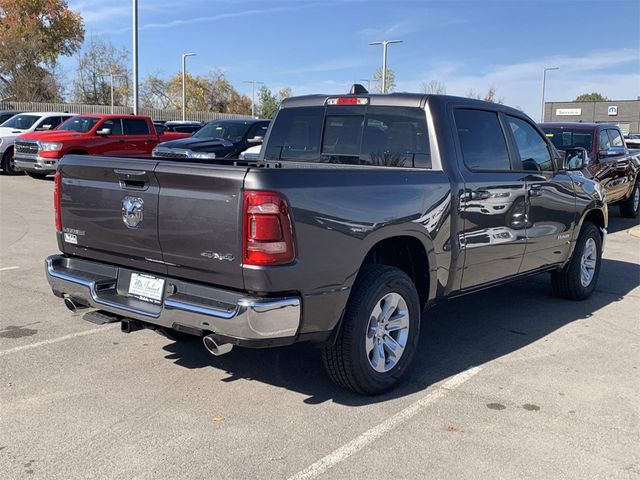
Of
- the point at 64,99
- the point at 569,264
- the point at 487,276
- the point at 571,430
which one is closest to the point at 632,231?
the point at 569,264

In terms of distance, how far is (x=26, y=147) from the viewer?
17078mm

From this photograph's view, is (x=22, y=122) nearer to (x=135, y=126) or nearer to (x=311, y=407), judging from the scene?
(x=135, y=126)

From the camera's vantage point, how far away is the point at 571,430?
381cm

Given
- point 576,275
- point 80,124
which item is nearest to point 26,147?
point 80,124

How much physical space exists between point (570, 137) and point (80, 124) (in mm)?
12140

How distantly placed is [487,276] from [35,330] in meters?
3.71

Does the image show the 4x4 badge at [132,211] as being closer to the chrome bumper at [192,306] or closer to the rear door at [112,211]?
the rear door at [112,211]

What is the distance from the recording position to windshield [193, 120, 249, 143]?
1528 centimetres

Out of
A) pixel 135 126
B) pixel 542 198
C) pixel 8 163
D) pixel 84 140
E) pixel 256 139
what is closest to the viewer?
pixel 542 198

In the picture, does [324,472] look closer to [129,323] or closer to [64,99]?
[129,323]

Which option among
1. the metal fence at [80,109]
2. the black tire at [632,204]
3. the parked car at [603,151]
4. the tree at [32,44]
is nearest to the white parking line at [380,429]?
the parked car at [603,151]

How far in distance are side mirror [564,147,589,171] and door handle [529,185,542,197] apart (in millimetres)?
828

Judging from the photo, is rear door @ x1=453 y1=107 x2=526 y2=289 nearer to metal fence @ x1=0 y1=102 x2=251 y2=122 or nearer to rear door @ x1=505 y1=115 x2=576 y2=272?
rear door @ x1=505 y1=115 x2=576 y2=272

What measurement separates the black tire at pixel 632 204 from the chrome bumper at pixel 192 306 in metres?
11.9
